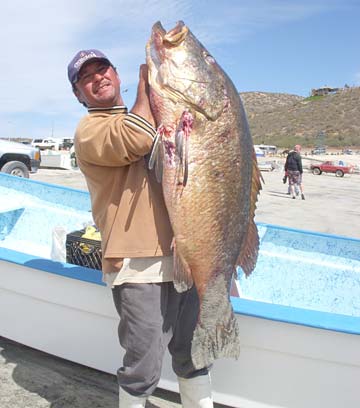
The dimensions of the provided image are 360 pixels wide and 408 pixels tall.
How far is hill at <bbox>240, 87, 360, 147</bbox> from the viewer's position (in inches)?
2785

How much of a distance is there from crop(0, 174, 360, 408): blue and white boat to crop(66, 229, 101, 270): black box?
30 cm

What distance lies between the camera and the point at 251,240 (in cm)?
210

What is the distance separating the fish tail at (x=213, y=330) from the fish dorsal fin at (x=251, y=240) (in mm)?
151

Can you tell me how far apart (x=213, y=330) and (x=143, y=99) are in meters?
1.06

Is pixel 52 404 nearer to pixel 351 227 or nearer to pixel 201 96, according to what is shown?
pixel 201 96

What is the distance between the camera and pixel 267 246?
442cm

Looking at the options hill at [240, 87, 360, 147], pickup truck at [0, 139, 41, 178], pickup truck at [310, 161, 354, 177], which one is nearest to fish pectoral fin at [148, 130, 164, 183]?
pickup truck at [0, 139, 41, 178]

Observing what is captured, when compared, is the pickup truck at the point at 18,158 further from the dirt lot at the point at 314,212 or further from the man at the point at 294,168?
the man at the point at 294,168

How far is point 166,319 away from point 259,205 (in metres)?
11.6

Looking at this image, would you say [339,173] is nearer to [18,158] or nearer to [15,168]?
[18,158]

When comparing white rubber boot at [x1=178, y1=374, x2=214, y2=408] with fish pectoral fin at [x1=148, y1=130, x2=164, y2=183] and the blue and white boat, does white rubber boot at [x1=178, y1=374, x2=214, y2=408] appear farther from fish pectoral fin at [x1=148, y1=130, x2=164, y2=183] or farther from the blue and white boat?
fish pectoral fin at [x1=148, y1=130, x2=164, y2=183]

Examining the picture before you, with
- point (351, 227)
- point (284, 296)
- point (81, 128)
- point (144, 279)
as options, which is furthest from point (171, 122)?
point (351, 227)

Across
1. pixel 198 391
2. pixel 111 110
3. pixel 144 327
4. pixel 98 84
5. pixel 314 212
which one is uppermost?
pixel 98 84

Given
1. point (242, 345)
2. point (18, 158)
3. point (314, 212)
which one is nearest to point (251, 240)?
point (242, 345)
